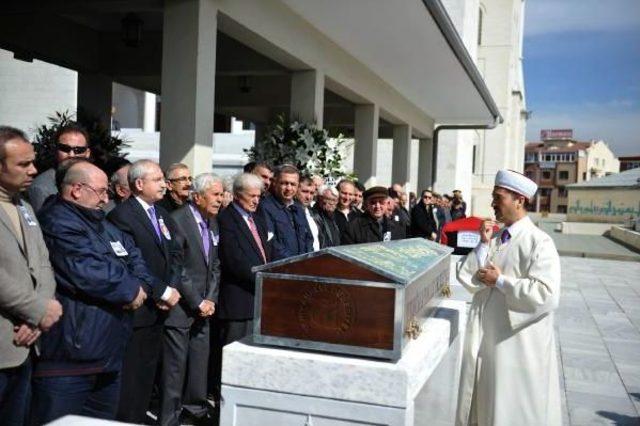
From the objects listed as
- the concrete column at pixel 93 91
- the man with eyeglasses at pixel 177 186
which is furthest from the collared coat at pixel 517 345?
the concrete column at pixel 93 91

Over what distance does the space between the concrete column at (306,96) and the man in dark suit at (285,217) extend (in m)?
4.42

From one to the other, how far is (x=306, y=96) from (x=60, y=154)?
6.33 metres

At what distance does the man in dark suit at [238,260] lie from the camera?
463cm

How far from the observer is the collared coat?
11.6 feet

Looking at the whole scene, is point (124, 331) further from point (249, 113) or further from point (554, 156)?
point (554, 156)

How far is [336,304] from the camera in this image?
291 centimetres

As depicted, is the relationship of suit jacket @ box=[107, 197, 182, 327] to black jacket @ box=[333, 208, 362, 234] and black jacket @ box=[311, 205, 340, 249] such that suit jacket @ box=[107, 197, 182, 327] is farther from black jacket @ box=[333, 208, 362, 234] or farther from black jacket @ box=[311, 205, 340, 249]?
black jacket @ box=[333, 208, 362, 234]

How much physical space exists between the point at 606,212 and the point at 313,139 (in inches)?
1268

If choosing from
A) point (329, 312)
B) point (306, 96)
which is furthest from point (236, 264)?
point (306, 96)

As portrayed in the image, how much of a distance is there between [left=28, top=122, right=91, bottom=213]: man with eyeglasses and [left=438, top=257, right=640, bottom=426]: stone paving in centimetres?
317

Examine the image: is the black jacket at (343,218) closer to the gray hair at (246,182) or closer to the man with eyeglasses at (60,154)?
the gray hair at (246,182)

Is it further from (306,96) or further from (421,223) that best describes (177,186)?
(421,223)

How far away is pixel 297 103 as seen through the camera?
10.3 m

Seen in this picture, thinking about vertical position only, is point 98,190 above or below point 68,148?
below
